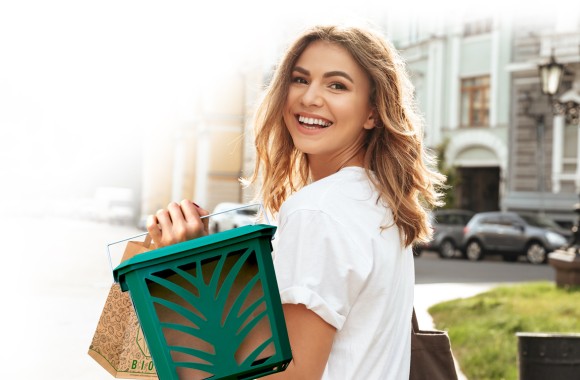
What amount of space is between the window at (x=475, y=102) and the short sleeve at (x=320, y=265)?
96.9 feet

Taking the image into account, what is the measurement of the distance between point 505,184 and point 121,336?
94.6 ft

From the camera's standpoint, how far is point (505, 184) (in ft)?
97.3

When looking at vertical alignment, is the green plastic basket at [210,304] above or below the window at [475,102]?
Result: below

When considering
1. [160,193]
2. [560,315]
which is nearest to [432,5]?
[160,193]

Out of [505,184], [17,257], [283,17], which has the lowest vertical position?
[17,257]

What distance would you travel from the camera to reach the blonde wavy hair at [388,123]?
181cm

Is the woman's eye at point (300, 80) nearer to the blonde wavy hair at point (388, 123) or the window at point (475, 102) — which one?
the blonde wavy hair at point (388, 123)

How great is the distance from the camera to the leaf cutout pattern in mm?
1452

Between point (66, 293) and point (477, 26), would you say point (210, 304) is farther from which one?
point (477, 26)

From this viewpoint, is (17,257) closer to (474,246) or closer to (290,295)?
(474,246)

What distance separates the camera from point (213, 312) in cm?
146

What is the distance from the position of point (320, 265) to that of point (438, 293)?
12.7 m

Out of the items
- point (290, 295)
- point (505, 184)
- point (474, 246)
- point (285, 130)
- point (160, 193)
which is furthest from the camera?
point (160, 193)

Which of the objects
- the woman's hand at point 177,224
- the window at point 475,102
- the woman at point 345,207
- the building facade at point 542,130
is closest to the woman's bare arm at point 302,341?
the woman at point 345,207
